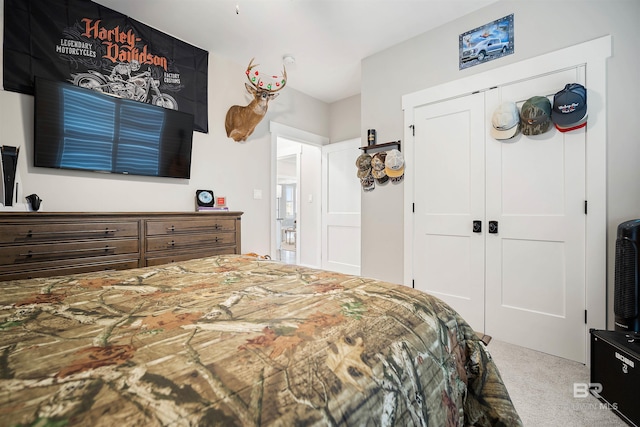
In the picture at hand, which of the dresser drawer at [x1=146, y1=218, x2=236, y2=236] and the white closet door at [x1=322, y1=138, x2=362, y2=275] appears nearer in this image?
the dresser drawer at [x1=146, y1=218, x2=236, y2=236]

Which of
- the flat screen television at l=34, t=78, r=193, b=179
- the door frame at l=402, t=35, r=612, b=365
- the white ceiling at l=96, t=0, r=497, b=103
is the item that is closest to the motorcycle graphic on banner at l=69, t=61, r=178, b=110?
the flat screen television at l=34, t=78, r=193, b=179

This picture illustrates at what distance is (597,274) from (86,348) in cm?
293

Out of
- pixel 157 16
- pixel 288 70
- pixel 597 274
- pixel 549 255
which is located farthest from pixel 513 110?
pixel 157 16

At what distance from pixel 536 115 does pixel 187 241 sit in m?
3.22

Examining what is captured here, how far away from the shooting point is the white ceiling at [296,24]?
8.31 feet

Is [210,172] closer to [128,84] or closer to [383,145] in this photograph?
[128,84]

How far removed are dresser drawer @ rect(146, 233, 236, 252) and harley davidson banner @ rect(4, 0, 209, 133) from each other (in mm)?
1286

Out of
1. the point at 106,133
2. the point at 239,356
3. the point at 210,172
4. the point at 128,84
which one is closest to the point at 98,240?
the point at 106,133

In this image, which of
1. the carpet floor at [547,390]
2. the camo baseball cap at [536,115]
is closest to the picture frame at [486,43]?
the camo baseball cap at [536,115]

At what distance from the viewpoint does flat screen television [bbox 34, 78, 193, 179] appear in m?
2.22

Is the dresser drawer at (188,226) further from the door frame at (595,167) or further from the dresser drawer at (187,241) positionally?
the door frame at (595,167)

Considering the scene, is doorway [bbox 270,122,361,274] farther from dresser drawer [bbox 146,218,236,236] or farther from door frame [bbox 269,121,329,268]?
dresser drawer [bbox 146,218,236,236]

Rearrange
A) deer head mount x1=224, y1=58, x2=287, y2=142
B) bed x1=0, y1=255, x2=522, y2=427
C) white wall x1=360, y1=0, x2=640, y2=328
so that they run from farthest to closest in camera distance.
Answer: deer head mount x1=224, y1=58, x2=287, y2=142
white wall x1=360, y1=0, x2=640, y2=328
bed x1=0, y1=255, x2=522, y2=427

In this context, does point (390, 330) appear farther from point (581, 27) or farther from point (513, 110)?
point (581, 27)
